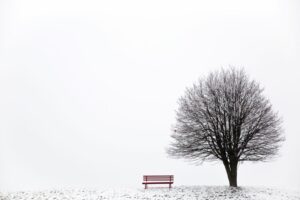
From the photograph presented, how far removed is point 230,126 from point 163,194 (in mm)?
7711

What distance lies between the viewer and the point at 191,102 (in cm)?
2438

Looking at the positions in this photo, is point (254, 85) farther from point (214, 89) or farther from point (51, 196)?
point (51, 196)

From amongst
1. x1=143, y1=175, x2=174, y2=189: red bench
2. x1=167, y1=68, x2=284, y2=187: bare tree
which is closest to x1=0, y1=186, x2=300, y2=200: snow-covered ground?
x1=143, y1=175, x2=174, y2=189: red bench

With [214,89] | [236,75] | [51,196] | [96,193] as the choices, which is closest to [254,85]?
[236,75]

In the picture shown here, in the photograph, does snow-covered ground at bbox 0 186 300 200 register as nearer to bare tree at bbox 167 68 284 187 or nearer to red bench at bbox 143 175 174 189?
red bench at bbox 143 175 174 189

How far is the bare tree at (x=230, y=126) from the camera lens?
23094 mm

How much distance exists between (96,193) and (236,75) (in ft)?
47.0

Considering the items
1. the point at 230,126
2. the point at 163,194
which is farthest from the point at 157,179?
the point at 230,126

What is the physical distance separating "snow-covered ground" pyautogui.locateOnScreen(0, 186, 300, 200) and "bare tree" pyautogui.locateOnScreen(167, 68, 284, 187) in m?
2.92

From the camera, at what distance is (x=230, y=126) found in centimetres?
2306

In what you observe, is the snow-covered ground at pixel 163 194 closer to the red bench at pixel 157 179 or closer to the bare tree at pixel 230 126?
the red bench at pixel 157 179

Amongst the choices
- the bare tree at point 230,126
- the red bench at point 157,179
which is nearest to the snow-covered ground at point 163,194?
the red bench at point 157,179

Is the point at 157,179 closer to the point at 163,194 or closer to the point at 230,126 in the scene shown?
the point at 163,194

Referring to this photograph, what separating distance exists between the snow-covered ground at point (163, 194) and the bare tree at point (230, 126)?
2924 millimetres
